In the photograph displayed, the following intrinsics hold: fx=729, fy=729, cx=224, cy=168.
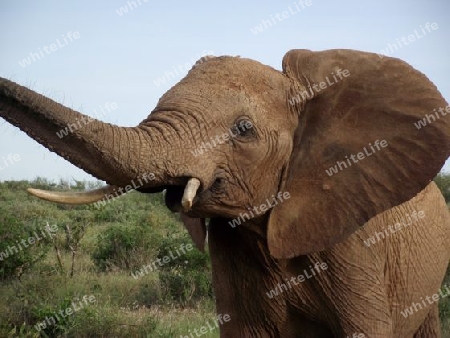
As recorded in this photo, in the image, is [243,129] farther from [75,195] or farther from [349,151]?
[75,195]

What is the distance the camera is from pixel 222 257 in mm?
4449

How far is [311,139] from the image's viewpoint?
3.97 meters

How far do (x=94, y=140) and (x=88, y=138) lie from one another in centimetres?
4
